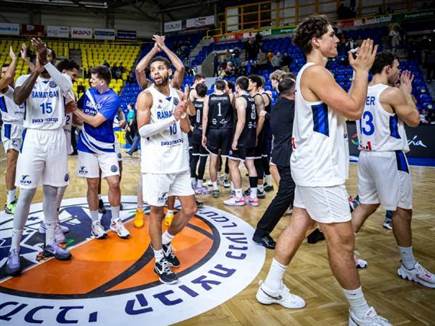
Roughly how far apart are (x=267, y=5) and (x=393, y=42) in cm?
863

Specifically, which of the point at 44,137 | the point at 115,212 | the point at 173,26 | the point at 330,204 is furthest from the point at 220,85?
the point at 173,26

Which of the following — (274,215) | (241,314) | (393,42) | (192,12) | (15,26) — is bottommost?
(241,314)

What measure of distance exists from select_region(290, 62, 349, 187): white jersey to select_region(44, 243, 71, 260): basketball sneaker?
241 centimetres

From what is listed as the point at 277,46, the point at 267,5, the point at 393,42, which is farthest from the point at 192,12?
the point at 393,42

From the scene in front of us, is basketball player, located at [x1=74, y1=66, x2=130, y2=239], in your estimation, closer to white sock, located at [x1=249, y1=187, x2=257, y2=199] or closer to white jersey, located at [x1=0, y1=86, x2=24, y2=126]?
white jersey, located at [x1=0, y1=86, x2=24, y2=126]

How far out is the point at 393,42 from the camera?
13.5 meters

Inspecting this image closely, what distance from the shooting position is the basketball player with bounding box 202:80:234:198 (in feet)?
19.3

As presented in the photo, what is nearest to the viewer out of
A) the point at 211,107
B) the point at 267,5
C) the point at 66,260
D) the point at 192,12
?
the point at 66,260

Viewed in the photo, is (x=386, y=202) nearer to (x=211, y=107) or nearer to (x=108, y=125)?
(x=108, y=125)

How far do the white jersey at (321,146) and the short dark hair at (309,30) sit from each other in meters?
0.15

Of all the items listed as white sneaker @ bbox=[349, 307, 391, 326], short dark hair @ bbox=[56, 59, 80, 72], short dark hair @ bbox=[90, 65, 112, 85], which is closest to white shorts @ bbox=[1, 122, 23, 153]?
short dark hair @ bbox=[56, 59, 80, 72]

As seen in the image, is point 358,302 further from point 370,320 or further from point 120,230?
point 120,230

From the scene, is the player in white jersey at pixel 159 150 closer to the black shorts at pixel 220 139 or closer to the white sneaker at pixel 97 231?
the white sneaker at pixel 97 231

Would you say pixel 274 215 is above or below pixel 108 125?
below
